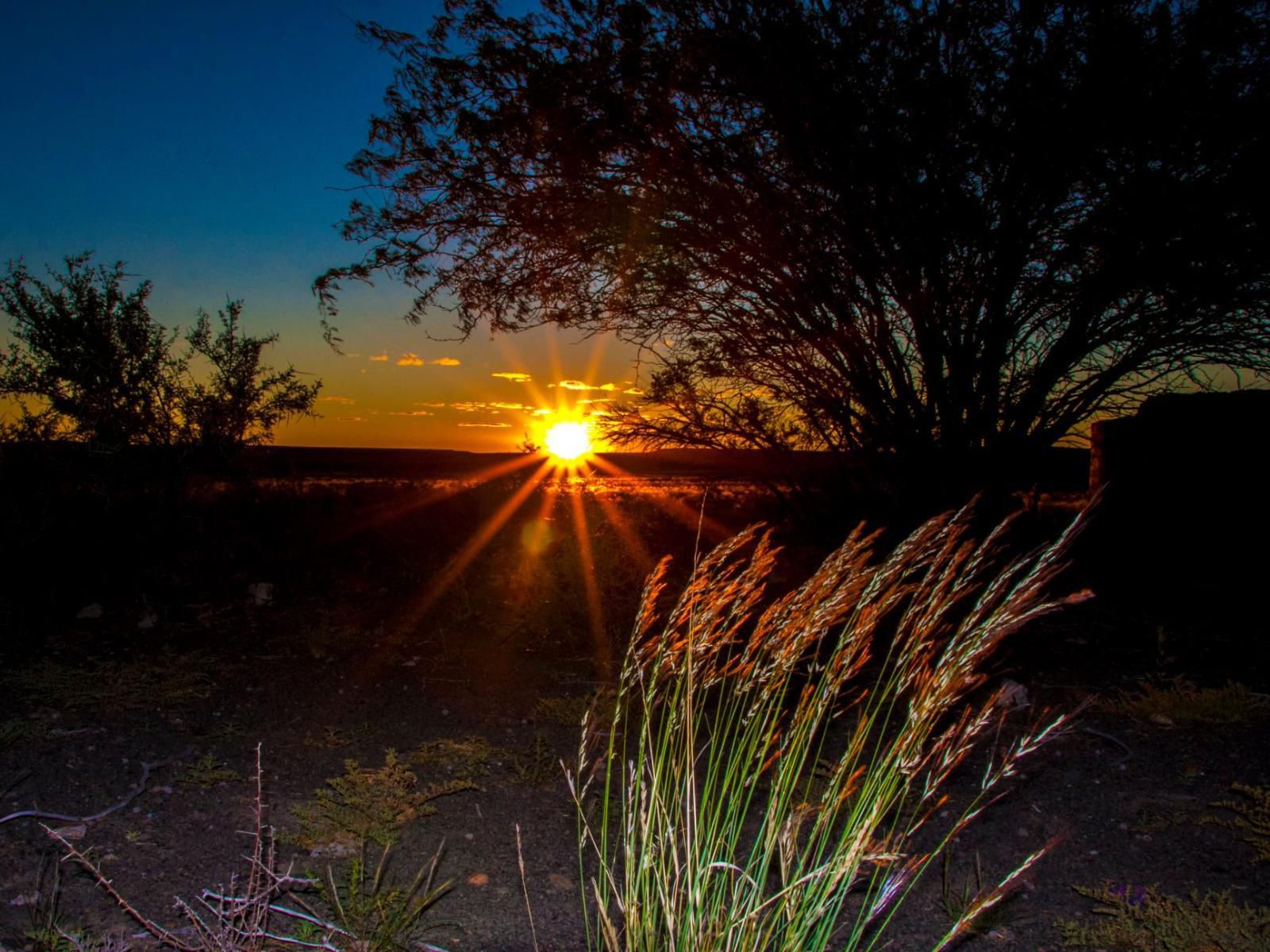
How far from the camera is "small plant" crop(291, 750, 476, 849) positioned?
2.93 meters

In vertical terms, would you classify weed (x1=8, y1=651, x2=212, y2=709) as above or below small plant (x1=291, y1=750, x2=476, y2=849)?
above

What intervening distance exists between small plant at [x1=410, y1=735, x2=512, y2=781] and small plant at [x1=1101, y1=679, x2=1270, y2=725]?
2961 millimetres

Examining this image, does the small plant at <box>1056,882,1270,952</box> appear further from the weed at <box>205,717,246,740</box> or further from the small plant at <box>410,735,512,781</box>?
the weed at <box>205,717,246,740</box>

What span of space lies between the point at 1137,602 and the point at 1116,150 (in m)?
3.07

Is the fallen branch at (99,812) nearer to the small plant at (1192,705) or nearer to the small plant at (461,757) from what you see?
the small plant at (461,757)

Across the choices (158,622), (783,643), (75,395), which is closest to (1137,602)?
(783,643)

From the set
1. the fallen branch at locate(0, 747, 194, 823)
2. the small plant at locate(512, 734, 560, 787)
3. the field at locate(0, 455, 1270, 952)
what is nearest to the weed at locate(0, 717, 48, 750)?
the field at locate(0, 455, 1270, 952)

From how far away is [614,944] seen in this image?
5.73ft

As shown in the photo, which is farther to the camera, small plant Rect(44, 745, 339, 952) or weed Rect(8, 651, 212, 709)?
weed Rect(8, 651, 212, 709)

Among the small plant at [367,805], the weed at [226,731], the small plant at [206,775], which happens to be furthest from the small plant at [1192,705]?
the weed at [226,731]

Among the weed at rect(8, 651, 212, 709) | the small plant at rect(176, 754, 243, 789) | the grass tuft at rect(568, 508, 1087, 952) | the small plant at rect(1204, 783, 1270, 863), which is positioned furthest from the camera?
the weed at rect(8, 651, 212, 709)

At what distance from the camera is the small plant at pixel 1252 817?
2789 mm

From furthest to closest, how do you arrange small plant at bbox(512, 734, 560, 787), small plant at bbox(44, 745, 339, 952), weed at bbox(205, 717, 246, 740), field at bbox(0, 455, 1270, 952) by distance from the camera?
weed at bbox(205, 717, 246, 740) < small plant at bbox(512, 734, 560, 787) < field at bbox(0, 455, 1270, 952) < small plant at bbox(44, 745, 339, 952)

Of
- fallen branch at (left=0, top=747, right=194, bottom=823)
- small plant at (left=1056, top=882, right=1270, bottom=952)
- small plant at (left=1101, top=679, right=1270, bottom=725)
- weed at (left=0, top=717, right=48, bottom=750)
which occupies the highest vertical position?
small plant at (left=1101, top=679, right=1270, bottom=725)
